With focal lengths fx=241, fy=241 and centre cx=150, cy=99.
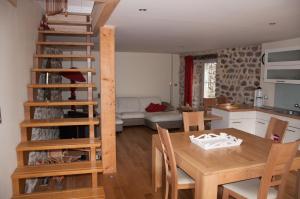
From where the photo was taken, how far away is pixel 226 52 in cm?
610

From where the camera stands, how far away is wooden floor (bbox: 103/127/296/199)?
2.99 meters

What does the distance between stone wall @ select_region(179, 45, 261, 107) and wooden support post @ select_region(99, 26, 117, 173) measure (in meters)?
3.40

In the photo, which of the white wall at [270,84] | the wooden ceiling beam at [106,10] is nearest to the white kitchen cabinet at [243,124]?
the white wall at [270,84]

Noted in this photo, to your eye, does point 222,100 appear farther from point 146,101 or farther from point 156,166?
point 156,166

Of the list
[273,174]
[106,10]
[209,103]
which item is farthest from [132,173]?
[209,103]

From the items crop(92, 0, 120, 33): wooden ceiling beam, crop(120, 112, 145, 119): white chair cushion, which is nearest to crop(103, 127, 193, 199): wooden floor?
crop(120, 112, 145, 119): white chair cushion

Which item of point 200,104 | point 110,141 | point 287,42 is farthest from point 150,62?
A: point 110,141

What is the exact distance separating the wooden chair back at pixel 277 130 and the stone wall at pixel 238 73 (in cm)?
260

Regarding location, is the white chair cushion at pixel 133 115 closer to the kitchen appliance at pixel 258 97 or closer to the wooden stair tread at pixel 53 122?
the kitchen appliance at pixel 258 97

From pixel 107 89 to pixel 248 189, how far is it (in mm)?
2188

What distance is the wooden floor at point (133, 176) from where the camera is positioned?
9.80 feet

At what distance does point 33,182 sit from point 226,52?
5083mm

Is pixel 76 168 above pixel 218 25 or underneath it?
underneath

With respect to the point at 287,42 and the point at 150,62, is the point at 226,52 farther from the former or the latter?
the point at 150,62
